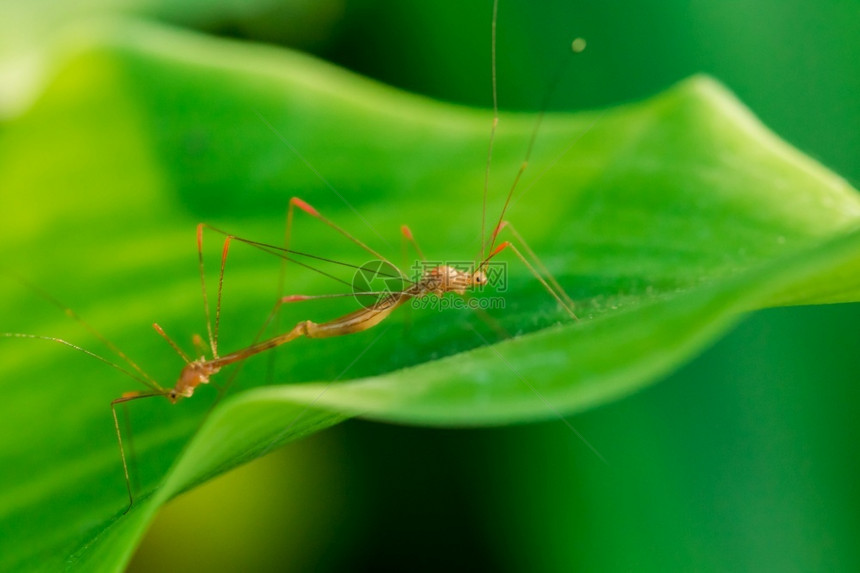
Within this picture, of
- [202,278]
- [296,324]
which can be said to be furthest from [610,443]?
[202,278]

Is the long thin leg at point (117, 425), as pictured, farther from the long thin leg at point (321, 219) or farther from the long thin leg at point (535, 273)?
the long thin leg at point (535, 273)

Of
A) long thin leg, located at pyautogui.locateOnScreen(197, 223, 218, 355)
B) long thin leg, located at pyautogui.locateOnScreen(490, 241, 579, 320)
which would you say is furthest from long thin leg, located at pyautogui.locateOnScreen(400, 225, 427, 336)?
long thin leg, located at pyautogui.locateOnScreen(197, 223, 218, 355)

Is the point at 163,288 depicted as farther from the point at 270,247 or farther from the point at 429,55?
the point at 429,55

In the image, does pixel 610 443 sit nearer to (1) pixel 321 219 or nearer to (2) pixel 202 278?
(1) pixel 321 219

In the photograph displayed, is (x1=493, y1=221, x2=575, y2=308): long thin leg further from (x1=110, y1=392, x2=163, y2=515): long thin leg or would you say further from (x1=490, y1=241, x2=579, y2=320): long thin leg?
(x1=110, y1=392, x2=163, y2=515): long thin leg

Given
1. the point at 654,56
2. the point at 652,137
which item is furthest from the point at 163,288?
the point at 654,56

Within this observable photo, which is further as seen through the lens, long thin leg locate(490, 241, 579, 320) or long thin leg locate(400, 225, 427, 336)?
long thin leg locate(400, 225, 427, 336)
